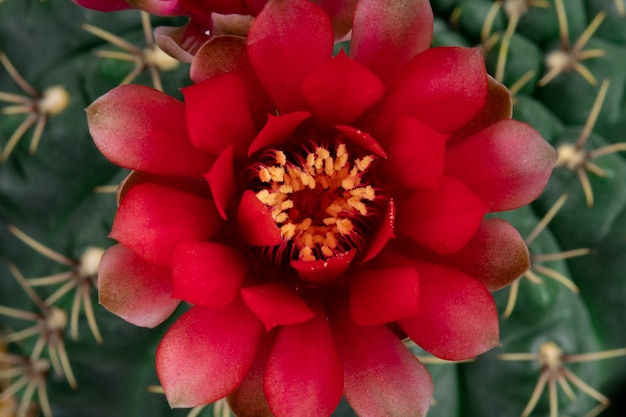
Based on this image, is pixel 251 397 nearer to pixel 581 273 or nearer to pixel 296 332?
pixel 296 332

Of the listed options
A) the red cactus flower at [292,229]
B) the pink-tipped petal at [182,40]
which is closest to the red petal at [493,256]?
the red cactus flower at [292,229]


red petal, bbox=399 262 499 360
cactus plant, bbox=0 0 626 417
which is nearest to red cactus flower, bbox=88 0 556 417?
red petal, bbox=399 262 499 360

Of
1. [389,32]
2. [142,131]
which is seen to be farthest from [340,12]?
[142,131]

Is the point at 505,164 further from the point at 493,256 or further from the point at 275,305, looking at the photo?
the point at 275,305

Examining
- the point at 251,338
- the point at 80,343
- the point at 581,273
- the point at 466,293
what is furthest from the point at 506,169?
the point at 80,343

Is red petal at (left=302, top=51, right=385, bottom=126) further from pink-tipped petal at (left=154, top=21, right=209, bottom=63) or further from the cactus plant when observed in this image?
the cactus plant

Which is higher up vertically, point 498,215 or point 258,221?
point 258,221
